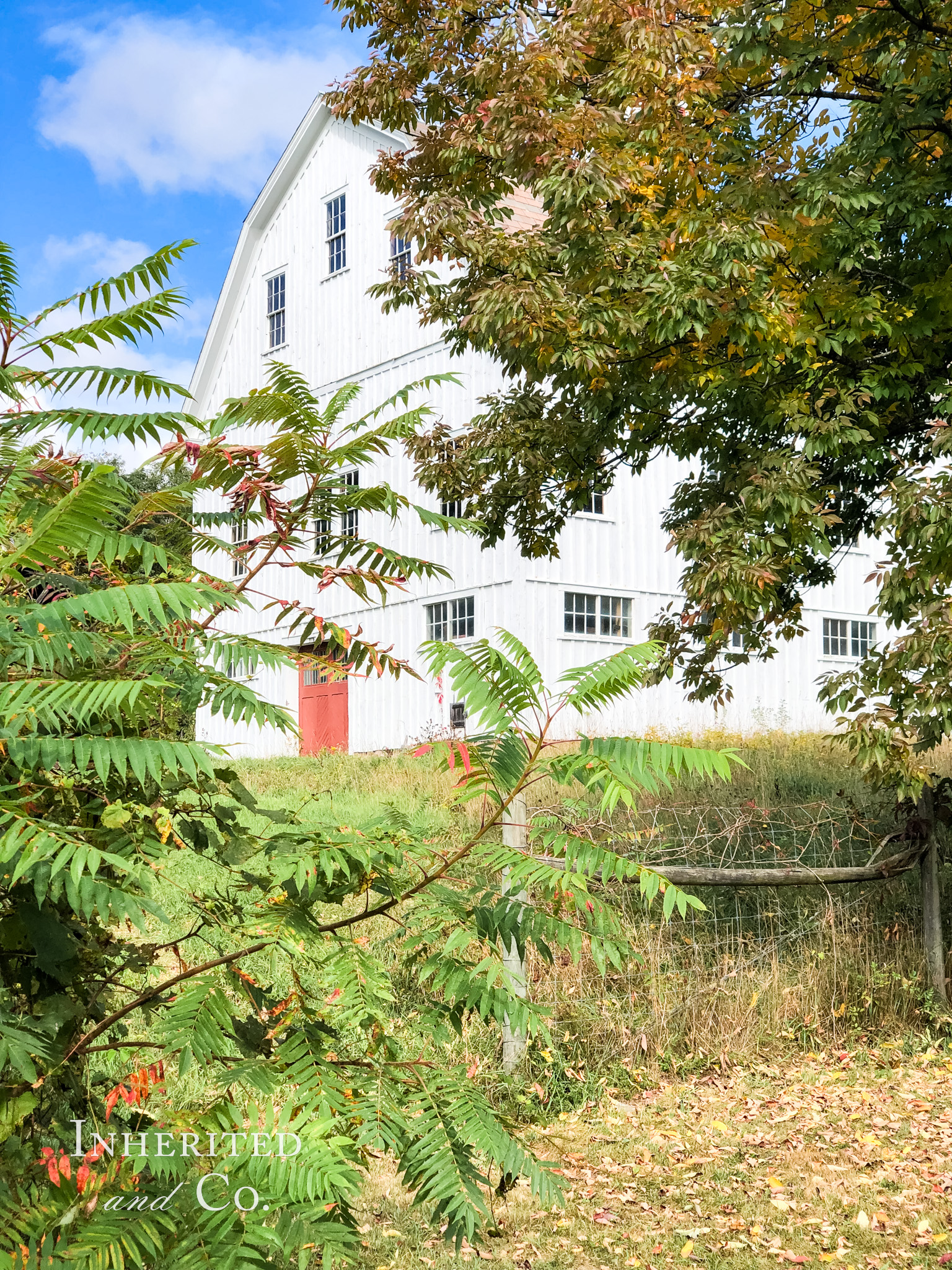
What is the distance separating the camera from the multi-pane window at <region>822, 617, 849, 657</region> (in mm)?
23328

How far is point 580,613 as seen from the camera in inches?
762

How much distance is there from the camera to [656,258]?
7770mm

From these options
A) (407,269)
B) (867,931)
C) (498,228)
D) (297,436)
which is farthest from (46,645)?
(407,269)

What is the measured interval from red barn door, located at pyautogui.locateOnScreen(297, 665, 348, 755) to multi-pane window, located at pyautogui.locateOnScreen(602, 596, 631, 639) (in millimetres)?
5217

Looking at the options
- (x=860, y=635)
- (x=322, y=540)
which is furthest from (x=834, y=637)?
(x=322, y=540)

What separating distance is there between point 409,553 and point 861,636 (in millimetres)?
10396

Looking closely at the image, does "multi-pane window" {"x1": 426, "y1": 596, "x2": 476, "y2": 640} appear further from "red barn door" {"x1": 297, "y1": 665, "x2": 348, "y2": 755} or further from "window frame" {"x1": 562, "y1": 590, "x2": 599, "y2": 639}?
"red barn door" {"x1": 297, "y1": 665, "x2": 348, "y2": 755}

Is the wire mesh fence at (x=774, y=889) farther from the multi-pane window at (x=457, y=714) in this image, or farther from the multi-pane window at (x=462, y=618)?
the multi-pane window at (x=462, y=618)

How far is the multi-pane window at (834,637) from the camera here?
23328mm

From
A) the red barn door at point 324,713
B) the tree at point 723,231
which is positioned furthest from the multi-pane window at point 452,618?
the tree at point 723,231

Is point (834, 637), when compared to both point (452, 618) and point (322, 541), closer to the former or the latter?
point (452, 618)

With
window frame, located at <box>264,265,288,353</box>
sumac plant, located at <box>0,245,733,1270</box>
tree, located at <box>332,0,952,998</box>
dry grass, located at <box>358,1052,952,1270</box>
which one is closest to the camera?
sumac plant, located at <box>0,245,733,1270</box>

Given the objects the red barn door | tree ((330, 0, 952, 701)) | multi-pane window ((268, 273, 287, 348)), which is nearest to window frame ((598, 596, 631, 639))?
the red barn door

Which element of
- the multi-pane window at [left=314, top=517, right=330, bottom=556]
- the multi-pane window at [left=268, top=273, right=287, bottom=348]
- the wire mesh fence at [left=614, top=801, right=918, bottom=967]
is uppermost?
the multi-pane window at [left=268, top=273, right=287, bottom=348]
